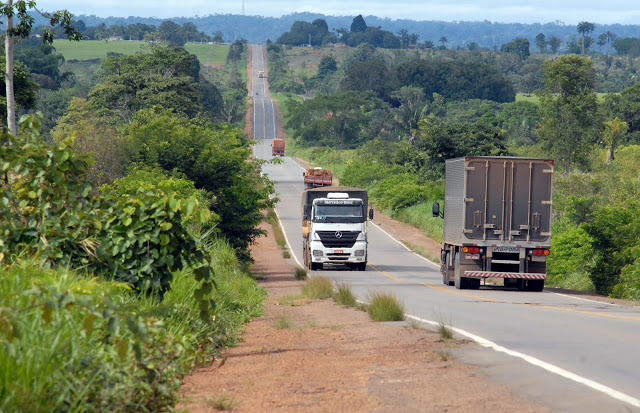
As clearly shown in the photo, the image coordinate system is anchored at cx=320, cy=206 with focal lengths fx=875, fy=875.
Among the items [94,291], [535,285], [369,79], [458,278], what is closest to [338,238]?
[458,278]

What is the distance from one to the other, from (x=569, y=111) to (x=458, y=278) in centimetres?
5049

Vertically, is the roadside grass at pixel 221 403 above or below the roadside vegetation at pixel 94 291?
below

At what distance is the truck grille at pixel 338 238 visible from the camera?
34719 mm

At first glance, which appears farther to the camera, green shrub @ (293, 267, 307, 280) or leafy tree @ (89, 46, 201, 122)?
leafy tree @ (89, 46, 201, 122)

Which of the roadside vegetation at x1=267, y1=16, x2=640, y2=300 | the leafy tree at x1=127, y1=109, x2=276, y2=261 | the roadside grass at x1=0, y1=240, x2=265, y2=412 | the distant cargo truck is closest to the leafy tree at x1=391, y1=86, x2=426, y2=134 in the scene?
the roadside vegetation at x1=267, y1=16, x2=640, y2=300

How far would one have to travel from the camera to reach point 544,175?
2536cm

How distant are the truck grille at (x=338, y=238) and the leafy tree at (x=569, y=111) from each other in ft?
142

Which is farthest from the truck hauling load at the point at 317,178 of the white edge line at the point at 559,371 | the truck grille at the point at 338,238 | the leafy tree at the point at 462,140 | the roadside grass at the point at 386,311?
the white edge line at the point at 559,371

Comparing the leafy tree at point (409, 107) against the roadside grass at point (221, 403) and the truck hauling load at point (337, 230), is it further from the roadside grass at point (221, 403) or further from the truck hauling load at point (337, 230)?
the roadside grass at point (221, 403)

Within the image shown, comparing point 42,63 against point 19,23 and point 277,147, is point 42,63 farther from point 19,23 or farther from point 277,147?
point 19,23

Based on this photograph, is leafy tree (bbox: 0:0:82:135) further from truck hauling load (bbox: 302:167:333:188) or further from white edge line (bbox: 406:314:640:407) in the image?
truck hauling load (bbox: 302:167:333:188)

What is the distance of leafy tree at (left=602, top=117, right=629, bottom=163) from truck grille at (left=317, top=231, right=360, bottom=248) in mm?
57091

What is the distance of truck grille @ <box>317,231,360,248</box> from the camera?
34719 millimetres

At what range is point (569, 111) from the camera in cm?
7294
